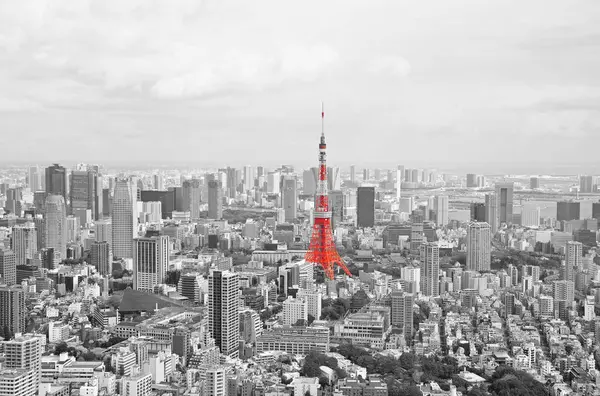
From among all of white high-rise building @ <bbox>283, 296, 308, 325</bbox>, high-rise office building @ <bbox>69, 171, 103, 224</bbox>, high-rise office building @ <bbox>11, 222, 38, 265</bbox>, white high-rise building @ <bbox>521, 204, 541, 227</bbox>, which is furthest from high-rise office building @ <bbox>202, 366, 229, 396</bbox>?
high-rise office building @ <bbox>69, 171, 103, 224</bbox>

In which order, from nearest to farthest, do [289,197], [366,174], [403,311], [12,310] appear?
[12,310], [403,311], [366,174], [289,197]

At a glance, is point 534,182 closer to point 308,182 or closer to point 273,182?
point 308,182

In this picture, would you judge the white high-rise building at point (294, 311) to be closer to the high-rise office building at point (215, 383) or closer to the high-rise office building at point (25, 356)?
the high-rise office building at point (215, 383)

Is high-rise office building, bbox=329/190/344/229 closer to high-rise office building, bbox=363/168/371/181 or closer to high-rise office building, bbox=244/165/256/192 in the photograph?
high-rise office building, bbox=363/168/371/181

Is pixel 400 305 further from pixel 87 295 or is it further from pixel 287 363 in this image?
pixel 87 295

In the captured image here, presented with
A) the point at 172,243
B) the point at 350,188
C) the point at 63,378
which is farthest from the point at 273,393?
the point at 350,188

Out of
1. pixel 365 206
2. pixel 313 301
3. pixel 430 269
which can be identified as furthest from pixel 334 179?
pixel 313 301

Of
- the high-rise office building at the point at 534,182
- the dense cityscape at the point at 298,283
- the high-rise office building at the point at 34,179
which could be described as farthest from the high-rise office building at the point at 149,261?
the high-rise office building at the point at 534,182
